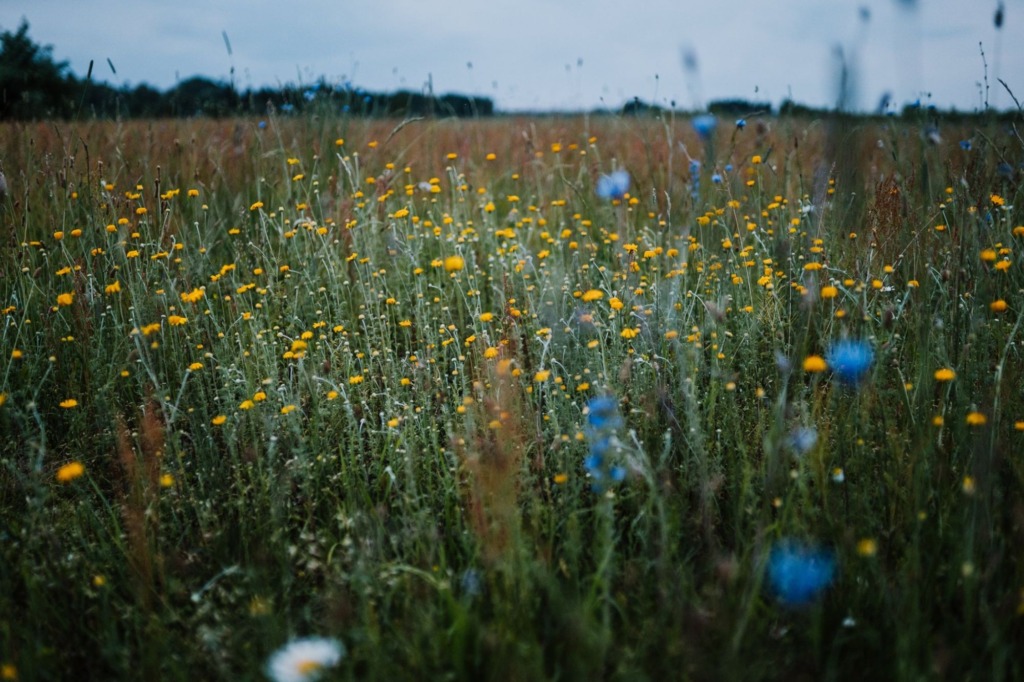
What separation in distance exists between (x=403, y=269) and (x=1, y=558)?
2142 mm

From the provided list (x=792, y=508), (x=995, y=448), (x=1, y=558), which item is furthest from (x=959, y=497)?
(x=1, y=558)

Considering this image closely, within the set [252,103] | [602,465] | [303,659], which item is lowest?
[303,659]

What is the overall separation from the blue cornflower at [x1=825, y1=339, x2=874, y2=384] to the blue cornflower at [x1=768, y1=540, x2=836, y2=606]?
65 centimetres

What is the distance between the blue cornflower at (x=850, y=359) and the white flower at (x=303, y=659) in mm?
1609

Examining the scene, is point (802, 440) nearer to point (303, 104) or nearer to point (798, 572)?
point (798, 572)

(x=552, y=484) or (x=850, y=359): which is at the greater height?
(x=850, y=359)

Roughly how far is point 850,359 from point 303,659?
5.54 ft

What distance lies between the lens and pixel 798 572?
1471 millimetres

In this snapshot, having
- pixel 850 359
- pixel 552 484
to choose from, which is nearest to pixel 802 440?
pixel 850 359

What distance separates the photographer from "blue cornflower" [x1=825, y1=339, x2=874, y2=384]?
1944mm

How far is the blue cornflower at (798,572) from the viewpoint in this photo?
145 cm

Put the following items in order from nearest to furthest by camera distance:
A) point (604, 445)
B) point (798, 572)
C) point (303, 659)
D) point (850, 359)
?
point (303, 659), point (798, 572), point (604, 445), point (850, 359)

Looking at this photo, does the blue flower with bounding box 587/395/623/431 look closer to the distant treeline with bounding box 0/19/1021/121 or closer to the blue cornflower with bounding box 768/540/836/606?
the blue cornflower with bounding box 768/540/836/606

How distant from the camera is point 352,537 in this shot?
5.86 ft
